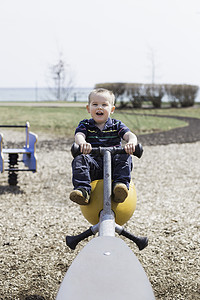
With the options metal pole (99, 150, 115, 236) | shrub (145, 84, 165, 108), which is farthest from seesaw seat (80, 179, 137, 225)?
shrub (145, 84, 165, 108)

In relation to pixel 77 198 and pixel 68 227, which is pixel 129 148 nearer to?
pixel 77 198

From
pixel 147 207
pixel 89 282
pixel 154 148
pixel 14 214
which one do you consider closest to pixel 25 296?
pixel 89 282

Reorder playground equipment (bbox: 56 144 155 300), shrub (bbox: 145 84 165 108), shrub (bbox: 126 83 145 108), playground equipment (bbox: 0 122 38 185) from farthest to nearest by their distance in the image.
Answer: shrub (bbox: 145 84 165 108), shrub (bbox: 126 83 145 108), playground equipment (bbox: 0 122 38 185), playground equipment (bbox: 56 144 155 300)

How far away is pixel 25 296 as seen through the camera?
338cm

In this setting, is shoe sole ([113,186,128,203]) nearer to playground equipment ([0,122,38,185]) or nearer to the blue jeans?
the blue jeans

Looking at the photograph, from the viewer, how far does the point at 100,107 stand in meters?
3.14

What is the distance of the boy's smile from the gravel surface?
1.59 m

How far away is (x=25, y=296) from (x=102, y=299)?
4.68ft

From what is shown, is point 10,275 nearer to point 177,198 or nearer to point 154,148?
point 177,198

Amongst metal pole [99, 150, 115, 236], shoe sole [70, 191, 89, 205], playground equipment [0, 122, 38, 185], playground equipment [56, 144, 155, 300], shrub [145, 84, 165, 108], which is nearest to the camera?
playground equipment [56, 144, 155, 300]

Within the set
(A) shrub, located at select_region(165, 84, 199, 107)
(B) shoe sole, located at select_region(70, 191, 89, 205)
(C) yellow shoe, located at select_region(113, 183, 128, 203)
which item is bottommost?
(A) shrub, located at select_region(165, 84, 199, 107)

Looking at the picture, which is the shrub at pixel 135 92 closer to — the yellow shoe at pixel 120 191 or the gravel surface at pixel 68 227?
the gravel surface at pixel 68 227

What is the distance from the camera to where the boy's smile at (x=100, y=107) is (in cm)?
310

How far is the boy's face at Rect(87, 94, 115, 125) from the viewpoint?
3102mm
